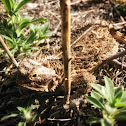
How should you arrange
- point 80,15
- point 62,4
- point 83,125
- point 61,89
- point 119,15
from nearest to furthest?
1. point 62,4
2. point 83,125
3. point 61,89
4. point 119,15
5. point 80,15

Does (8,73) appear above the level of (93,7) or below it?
below

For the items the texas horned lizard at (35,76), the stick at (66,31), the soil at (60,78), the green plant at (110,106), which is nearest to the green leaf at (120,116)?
the green plant at (110,106)

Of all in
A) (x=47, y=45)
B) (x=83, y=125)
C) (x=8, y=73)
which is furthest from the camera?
(x=47, y=45)

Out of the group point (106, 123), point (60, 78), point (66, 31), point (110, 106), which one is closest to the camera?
point (66, 31)

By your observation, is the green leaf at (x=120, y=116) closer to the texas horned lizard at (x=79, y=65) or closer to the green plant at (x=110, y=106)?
the green plant at (x=110, y=106)

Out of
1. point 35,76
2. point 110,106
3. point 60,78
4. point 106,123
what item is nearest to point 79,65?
point 60,78

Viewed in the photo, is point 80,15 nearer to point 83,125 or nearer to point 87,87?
point 87,87

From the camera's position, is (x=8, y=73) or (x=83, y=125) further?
(x=8, y=73)

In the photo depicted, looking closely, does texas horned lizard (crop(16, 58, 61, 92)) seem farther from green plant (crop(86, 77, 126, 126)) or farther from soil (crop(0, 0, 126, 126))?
green plant (crop(86, 77, 126, 126))

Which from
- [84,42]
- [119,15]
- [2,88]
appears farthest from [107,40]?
[2,88]

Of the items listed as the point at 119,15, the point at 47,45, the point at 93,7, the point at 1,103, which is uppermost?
the point at 93,7

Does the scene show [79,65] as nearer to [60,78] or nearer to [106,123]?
[60,78]
